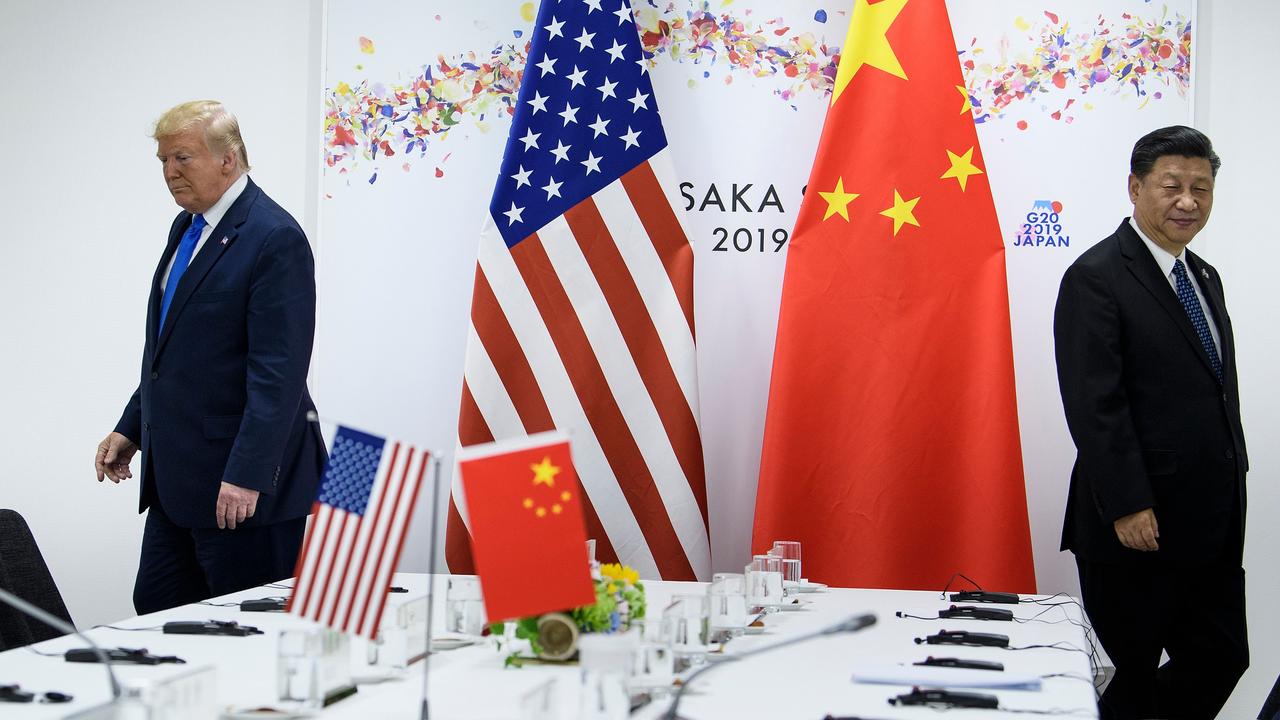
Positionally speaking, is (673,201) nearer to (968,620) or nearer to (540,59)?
(540,59)

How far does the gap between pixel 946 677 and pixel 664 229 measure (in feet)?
7.42

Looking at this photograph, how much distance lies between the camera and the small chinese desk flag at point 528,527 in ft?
6.35

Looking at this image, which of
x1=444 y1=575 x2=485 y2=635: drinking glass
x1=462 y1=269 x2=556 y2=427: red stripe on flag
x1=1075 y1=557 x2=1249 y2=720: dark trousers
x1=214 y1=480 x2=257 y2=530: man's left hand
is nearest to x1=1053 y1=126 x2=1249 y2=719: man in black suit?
x1=1075 y1=557 x2=1249 y2=720: dark trousers

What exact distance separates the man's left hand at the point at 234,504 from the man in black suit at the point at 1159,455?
2.10 m

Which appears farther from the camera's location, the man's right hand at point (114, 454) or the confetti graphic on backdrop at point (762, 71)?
the confetti graphic on backdrop at point (762, 71)

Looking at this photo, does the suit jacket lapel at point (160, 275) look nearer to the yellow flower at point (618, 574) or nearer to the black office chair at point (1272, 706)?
the yellow flower at point (618, 574)

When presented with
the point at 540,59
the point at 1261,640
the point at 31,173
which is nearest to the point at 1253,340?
the point at 1261,640

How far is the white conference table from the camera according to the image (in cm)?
177

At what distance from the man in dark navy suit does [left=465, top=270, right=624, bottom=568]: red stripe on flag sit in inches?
28.8

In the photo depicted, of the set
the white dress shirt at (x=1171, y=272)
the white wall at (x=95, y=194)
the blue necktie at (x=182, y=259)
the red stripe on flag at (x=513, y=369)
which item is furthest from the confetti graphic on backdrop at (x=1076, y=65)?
the blue necktie at (x=182, y=259)

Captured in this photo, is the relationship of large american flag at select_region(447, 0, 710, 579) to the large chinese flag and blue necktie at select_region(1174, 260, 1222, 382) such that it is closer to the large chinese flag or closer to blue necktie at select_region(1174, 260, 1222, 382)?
the large chinese flag

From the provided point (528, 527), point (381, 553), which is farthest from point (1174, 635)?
point (381, 553)

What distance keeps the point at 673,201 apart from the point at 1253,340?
6.09ft

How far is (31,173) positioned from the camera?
456 centimetres
